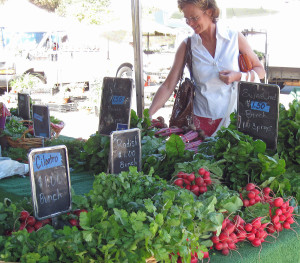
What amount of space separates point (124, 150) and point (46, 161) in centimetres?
50

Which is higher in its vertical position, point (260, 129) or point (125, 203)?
point (260, 129)

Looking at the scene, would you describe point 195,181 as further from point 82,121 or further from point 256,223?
point 82,121

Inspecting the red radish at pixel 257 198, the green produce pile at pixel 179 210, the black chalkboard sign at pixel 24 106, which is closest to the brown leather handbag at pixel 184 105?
the green produce pile at pixel 179 210

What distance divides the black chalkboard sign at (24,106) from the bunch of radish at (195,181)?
9.01 feet

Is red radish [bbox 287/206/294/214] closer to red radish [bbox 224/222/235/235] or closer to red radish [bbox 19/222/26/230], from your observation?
red radish [bbox 224/222/235/235]

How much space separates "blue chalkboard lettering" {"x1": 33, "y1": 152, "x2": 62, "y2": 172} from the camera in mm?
1519

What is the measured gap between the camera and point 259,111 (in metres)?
2.19

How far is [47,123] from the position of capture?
297 centimetres

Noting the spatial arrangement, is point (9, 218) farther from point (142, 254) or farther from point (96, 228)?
point (142, 254)

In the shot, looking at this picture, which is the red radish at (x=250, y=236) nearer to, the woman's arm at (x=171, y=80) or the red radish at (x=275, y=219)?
the red radish at (x=275, y=219)

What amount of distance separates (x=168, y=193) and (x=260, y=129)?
3.12ft

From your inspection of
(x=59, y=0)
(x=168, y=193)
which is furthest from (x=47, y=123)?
(x=59, y=0)

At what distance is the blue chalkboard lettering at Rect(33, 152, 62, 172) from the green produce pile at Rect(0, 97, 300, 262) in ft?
0.61

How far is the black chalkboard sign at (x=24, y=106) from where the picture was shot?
416cm
